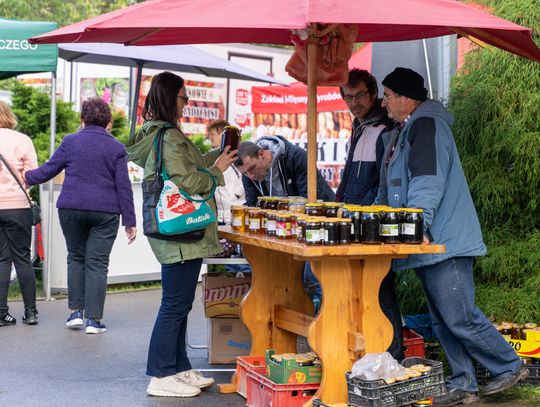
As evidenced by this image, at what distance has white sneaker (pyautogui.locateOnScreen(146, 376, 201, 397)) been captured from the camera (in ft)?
19.7

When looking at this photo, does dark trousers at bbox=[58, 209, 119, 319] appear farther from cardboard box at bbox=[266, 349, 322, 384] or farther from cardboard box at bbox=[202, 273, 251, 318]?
cardboard box at bbox=[266, 349, 322, 384]

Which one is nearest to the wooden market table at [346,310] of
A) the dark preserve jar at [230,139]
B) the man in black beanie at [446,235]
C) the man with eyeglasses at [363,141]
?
the man in black beanie at [446,235]

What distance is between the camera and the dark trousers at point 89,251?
8.14m

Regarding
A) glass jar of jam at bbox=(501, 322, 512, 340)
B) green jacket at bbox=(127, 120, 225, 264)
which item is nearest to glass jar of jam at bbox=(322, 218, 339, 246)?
green jacket at bbox=(127, 120, 225, 264)

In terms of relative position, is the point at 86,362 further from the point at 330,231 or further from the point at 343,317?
the point at 330,231

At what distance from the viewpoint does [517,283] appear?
6.57 m

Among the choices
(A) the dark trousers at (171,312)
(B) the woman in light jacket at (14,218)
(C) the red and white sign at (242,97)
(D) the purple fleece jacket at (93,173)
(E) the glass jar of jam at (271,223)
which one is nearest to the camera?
(E) the glass jar of jam at (271,223)

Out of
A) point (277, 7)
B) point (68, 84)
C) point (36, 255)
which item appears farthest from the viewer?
point (68, 84)

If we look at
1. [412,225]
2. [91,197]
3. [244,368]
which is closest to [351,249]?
[412,225]

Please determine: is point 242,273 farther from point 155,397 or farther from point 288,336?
point 155,397

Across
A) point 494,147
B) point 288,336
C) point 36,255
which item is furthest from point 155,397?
point 36,255

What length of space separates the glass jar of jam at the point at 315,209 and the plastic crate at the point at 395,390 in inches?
36.2

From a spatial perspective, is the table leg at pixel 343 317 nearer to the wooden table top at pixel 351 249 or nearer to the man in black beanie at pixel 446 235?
the wooden table top at pixel 351 249

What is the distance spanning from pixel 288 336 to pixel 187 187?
1.29 m
